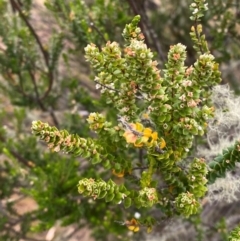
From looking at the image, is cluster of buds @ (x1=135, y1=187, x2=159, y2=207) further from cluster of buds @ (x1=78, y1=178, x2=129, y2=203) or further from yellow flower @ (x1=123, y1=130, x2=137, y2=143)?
yellow flower @ (x1=123, y1=130, x2=137, y2=143)

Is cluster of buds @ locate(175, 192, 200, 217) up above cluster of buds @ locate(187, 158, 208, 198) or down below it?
below

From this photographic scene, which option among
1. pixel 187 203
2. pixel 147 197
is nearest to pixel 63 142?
pixel 147 197

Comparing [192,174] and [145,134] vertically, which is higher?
[145,134]

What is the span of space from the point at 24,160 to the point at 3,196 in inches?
13.0

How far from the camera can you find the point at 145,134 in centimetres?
118

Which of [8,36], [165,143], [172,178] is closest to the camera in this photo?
[165,143]

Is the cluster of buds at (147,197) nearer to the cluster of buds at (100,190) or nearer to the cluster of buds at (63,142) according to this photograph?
the cluster of buds at (100,190)

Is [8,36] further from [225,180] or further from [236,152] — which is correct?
[236,152]

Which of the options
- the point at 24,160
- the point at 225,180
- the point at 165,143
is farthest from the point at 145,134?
the point at 24,160

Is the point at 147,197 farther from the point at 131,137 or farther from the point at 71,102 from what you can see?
the point at 71,102

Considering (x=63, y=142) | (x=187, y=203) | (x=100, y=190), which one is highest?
(x=63, y=142)

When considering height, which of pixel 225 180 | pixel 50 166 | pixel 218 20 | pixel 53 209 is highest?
pixel 218 20

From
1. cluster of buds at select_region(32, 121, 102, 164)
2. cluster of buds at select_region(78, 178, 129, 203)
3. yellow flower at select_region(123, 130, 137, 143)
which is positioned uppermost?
cluster of buds at select_region(32, 121, 102, 164)

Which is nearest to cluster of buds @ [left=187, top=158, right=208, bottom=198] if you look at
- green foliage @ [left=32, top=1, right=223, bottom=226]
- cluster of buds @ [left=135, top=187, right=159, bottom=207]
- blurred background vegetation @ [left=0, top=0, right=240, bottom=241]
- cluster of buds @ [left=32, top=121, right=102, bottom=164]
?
green foliage @ [left=32, top=1, right=223, bottom=226]
